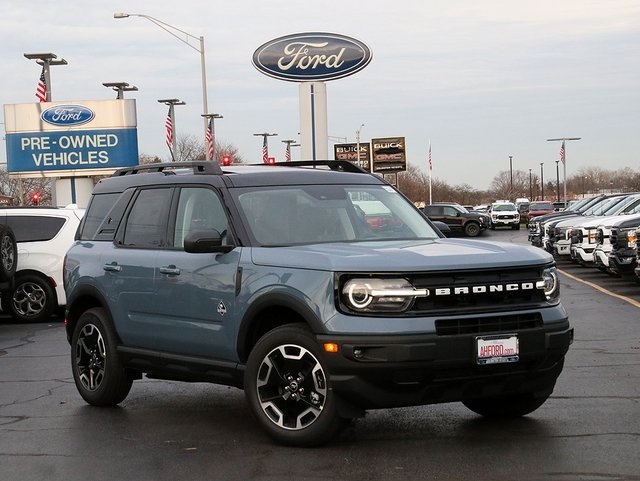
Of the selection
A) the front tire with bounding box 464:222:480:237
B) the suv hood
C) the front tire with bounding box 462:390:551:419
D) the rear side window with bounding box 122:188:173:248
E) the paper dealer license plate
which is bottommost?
the front tire with bounding box 464:222:480:237

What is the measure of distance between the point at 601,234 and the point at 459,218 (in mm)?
34100

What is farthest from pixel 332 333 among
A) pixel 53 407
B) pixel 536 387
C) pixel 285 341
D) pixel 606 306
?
Answer: pixel 606 306

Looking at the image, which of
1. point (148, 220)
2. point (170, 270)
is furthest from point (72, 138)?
point (170, 270)

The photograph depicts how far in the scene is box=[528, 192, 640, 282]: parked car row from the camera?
19.3 m

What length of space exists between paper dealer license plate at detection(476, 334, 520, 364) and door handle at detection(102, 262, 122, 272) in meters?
3.20

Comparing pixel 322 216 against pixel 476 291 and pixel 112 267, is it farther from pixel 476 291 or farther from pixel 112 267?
pixel 112 267

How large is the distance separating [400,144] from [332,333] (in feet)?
237

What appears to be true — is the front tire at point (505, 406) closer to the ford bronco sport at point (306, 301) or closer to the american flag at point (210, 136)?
the ford bronco sport at point (306, 301)

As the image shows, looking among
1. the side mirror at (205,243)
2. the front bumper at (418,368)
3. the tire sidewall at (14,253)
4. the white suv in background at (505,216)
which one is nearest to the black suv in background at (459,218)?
the white suv in background at (505,216)

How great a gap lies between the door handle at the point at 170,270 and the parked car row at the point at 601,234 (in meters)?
11.7

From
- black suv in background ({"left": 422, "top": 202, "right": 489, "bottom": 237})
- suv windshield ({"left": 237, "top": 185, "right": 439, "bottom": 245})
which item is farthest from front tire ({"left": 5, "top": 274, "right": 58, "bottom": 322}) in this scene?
black suv in background ({"left": 422, "top": 202, "right": 489, "bottom": 237})

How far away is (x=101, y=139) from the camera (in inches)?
1531

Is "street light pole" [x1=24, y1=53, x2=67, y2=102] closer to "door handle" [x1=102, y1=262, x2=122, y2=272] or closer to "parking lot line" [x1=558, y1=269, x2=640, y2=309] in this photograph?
"parking lot line" [x1=558, y1=269, x2=640, y2=309]

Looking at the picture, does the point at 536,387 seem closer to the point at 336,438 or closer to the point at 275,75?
the point at 336,438
